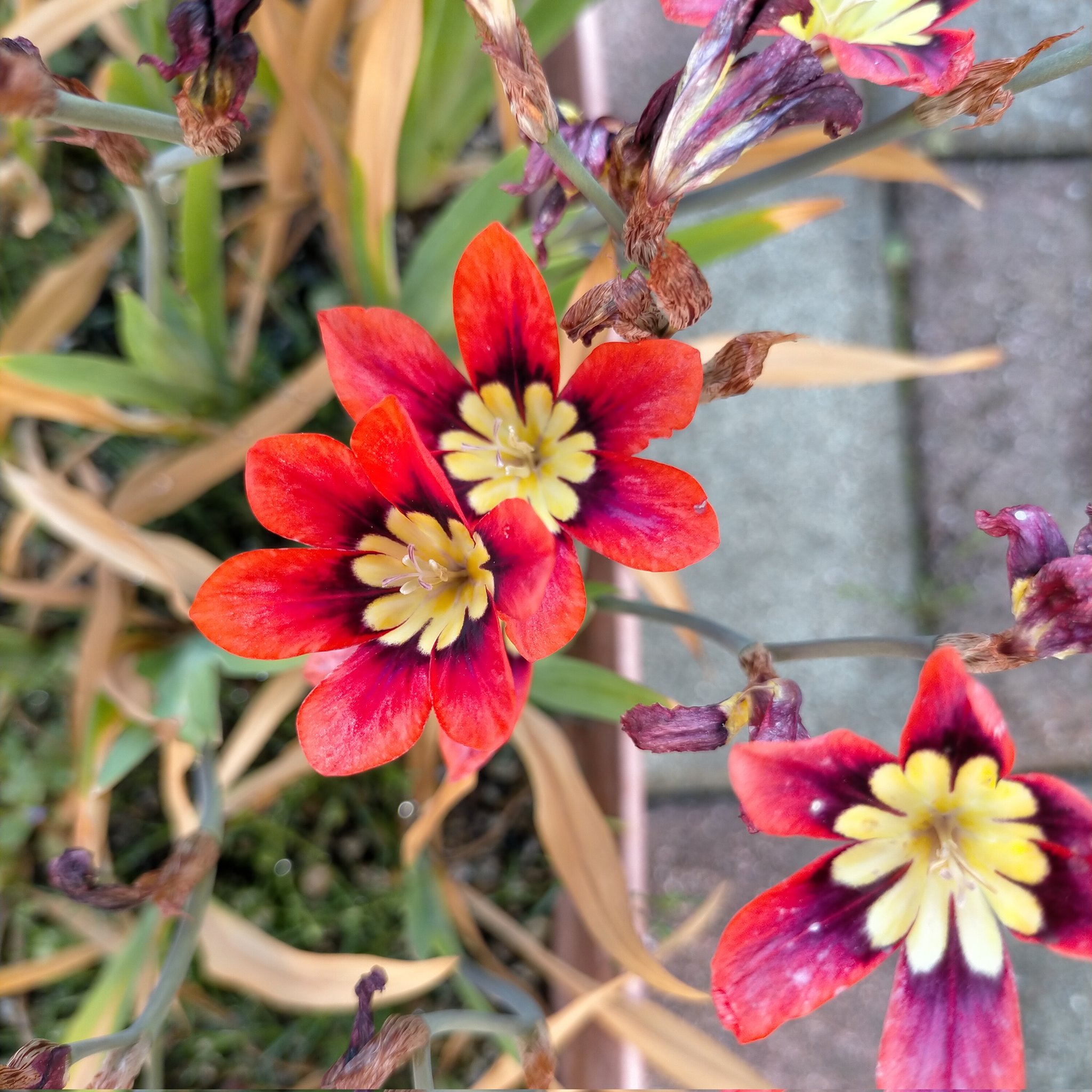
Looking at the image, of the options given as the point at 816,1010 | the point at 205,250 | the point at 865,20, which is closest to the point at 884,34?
the point at 865,20

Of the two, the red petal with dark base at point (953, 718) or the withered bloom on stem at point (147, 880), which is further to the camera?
the withered bloom on stem at point (147, 880)

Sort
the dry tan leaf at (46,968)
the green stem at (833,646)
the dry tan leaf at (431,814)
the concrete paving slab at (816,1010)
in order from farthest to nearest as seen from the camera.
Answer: the concrete paving slab at (816,1010), the dry tan leaf at (46,968), the dry tan leaf at (431,814), the green stem at (833,646)

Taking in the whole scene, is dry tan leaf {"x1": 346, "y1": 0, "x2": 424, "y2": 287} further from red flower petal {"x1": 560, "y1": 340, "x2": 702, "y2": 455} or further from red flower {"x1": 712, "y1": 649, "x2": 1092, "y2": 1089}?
red flower {"x1": 712, "y1": 649, "x2": 1092, "y2": 1089}

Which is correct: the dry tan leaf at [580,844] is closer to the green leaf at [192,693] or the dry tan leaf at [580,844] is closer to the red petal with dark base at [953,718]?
the green leaf at [192,693]

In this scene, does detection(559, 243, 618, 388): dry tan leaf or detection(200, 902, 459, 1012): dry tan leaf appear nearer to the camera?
detection(559, 243, 618, 388): dry tan leaf

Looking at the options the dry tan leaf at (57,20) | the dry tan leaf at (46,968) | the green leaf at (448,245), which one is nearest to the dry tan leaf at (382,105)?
the green leaf at (448,245)

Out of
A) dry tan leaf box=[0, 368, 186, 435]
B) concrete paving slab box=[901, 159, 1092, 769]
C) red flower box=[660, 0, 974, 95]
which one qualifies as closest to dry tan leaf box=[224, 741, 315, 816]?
dry tan leaf box=[0, 368, 186, 435]
